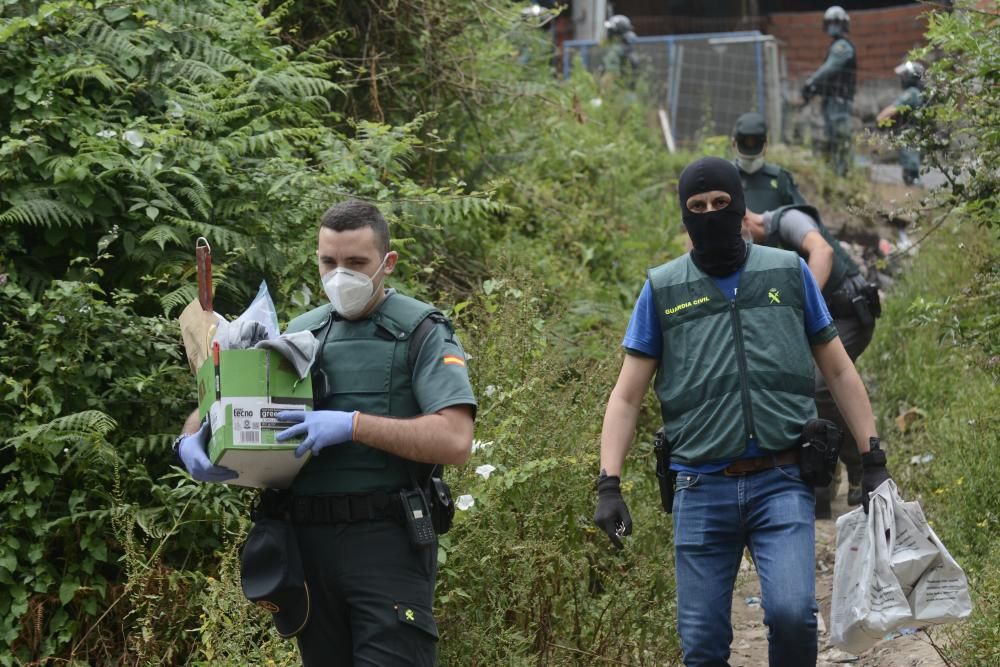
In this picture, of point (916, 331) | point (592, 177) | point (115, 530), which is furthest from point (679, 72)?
point (115, 530)

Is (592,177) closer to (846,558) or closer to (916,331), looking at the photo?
(916,331)

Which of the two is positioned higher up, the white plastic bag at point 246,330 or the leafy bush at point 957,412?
the white plastic bag at point 246,330

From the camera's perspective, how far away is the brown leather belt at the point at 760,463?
4.28 meters

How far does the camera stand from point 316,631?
373 centimetres

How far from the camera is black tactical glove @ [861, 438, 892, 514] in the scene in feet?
14.4

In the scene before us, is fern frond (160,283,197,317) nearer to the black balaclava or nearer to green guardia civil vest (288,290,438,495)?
green guardia civil vest (288,290,438,495)

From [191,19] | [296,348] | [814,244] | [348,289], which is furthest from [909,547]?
[191,19]

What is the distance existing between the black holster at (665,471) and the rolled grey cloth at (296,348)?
1.46 metres

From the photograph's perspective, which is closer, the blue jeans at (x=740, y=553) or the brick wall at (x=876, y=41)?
the blue jeans at (x=740, y=553)

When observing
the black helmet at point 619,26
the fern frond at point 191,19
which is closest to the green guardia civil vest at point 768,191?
the fern frond at point 191,19

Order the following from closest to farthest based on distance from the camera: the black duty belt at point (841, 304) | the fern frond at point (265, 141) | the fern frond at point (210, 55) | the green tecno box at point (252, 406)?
1. the green tecno box at point (252, 406)
2. the fern frond at point (265, 141)
3. the black duty belt at point (841, 304)
4. the fern frond at point (210, 55)

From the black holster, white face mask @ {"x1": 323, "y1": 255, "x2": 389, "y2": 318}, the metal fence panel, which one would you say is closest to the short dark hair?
white face mask @ {"x1": 323, "y1": 255, "x2": 389, "y2": 318}

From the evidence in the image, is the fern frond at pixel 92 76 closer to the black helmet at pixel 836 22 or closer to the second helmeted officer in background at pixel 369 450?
the second helmeted officer in background at pixel 369 450

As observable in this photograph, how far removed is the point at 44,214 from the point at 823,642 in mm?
4221
